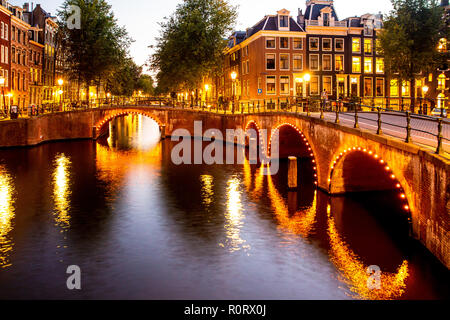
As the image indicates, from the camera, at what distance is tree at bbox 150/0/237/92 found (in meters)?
56.4

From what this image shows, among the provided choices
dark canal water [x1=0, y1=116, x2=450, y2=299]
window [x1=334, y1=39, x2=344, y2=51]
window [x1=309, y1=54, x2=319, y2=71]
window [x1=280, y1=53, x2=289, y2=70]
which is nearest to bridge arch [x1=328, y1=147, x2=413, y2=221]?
dark canal water [x1=0, y1=116, x2=450, y2=299]

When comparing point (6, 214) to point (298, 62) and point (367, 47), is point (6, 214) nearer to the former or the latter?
point (298, 62)

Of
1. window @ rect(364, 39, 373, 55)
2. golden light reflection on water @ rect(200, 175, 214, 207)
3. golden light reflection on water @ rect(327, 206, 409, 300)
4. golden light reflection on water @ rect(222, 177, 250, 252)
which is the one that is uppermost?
window @ rect(364, 39, 373, 55)

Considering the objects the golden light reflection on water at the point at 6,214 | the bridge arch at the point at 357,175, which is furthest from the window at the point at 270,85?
the bridge arch at the point at 357,175

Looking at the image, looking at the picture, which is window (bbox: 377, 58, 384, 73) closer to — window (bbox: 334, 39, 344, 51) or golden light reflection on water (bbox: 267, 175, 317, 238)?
window (bbox: 334, 39, 344, 51)

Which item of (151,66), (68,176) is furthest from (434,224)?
(151,66)

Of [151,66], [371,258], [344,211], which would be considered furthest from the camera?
[151,66]

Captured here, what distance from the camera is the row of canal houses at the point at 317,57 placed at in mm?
59000

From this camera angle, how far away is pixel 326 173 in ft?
82.1

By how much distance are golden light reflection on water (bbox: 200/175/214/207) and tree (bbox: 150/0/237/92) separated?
88.1 feet

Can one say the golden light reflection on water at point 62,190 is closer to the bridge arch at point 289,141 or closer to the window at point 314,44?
the bridge arch at point 289,141

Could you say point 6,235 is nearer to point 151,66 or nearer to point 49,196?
point 49,196

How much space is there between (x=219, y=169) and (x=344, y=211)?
14837 mm

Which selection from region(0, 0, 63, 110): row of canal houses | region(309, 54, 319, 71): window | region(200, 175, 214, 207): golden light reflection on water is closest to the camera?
region(200, 175, 214, 207): golden light reflection on water
